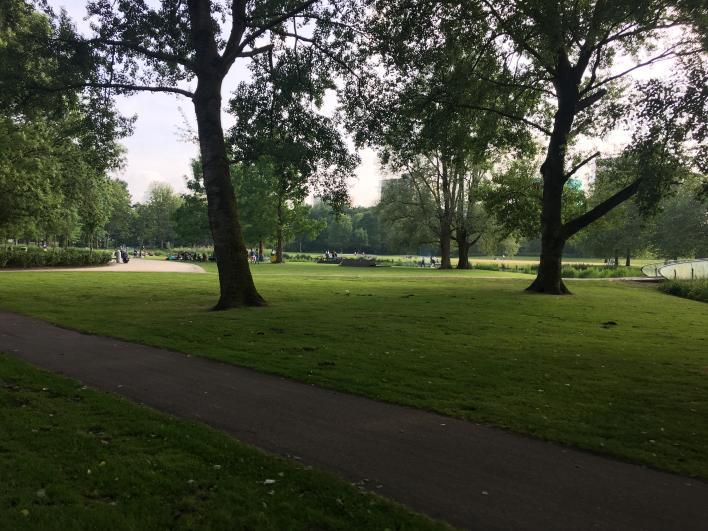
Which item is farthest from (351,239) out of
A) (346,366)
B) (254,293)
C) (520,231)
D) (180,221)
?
(346,366)

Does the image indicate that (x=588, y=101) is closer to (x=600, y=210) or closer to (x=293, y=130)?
(x=600, y=210)

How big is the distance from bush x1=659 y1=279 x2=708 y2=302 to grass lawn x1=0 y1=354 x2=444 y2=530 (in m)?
25.3

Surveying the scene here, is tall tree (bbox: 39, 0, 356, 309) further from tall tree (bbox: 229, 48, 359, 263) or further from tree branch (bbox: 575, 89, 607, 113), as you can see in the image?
tree branch (bbox: 575, 89, 607, 113)

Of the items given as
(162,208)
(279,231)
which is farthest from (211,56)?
(162,208)

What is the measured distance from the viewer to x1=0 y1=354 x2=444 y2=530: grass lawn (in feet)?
10.8

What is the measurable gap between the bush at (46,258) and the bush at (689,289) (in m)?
39.0

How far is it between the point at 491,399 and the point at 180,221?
187ft

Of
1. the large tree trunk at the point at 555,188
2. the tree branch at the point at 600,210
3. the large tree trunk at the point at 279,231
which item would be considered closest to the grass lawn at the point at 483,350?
the large tree trunk at the point at 555,188

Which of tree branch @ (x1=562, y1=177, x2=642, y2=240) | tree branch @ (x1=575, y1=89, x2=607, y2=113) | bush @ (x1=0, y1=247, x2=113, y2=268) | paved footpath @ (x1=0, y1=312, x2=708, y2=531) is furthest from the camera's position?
bush @ (x1=0, y1=247, x2=113, y2=268)

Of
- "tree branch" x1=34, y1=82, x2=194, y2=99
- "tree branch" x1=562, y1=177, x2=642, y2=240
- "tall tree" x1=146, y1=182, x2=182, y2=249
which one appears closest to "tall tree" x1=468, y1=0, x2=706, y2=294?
"tree branch" x1=562, y1=177, x2=642, y2=240

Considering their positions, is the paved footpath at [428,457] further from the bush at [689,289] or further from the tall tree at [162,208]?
the tall tree at [162,208]

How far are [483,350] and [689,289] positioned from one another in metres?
21.2

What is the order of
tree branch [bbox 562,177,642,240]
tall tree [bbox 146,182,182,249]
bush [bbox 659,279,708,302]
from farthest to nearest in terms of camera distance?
tall tree [bbox 146,182,182,249]
bush [bbox 659,279,708,302]
tree branch [bbox 562,177,642,240]

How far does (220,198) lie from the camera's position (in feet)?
47.9
